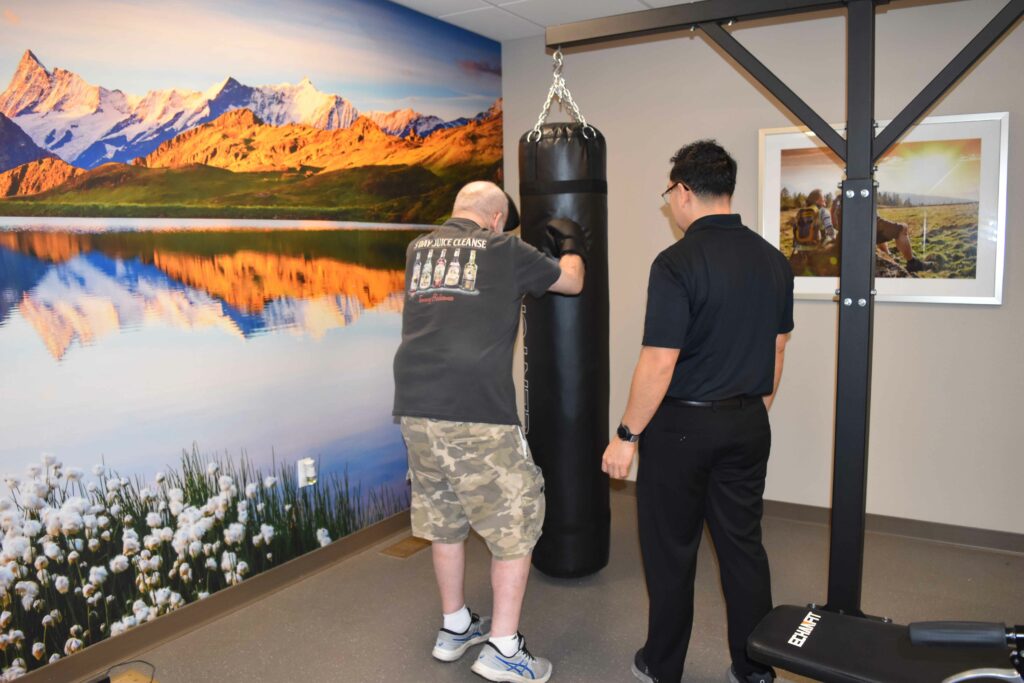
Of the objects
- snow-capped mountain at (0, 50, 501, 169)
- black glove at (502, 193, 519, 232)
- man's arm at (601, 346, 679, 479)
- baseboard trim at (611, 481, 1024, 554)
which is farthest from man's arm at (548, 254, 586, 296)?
baseboard trim at (611, 481, 1024, 554)

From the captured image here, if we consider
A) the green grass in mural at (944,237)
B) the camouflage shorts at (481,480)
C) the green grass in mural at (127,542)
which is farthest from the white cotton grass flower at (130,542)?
the green grass in mural at (944,237)

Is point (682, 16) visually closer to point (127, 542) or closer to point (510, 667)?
point (510, 667)

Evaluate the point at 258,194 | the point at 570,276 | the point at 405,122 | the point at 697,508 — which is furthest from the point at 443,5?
the point at 697,508

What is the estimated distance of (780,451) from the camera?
3926 millimetres

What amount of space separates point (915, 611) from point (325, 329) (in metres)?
2.63

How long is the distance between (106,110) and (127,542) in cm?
148

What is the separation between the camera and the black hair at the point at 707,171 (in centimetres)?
218

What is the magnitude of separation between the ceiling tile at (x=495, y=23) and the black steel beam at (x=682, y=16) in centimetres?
135

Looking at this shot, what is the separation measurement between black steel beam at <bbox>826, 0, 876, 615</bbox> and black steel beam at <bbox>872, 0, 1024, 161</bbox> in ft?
0.20

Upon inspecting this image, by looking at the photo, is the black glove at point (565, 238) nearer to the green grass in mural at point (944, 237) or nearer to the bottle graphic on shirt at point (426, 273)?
the bottle graphic on shirt at point (426, 273)

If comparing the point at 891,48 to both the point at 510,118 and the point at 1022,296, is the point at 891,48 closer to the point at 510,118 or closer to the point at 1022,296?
the point at 1022,296

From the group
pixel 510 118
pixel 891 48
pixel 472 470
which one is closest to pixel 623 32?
pixel 472 470

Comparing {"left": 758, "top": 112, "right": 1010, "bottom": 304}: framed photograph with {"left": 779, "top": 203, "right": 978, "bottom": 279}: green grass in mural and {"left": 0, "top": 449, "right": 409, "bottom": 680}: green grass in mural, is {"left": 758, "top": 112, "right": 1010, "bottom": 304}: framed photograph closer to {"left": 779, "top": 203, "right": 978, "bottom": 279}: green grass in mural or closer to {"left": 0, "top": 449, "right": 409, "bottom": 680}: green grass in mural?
{"left": 779, "top": 203, "right": 978, "bottom": 279}: green grass in mural

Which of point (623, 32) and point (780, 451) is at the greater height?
point (623, 32)
